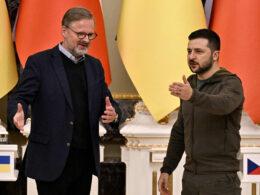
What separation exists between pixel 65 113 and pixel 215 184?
629 millimetres

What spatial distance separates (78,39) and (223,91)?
0.59 metres

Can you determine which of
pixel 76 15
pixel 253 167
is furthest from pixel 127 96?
pixel 76 15

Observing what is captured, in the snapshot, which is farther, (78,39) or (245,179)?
(245,179)

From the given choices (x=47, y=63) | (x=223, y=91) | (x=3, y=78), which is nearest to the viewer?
(x=223, y=91)

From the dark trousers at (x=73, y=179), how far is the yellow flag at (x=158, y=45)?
3.11 ft

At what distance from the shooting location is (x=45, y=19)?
266 cm

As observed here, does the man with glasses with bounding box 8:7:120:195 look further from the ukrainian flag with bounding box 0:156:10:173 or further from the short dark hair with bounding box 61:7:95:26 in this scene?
the ukrainian flag with bounding box 0:156:10:173

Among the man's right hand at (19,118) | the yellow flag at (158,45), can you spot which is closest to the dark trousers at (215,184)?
the man's right hand at (19,118)

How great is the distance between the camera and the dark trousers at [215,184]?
1.69m

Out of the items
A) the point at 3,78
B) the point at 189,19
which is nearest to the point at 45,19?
the point at 3,78

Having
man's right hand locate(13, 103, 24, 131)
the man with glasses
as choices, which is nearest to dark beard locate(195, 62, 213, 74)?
the man with glasses

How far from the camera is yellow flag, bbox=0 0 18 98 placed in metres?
2.65

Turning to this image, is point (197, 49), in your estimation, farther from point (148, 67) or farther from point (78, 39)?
point (148, 67)

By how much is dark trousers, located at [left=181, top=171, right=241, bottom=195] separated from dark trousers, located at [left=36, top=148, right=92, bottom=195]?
0.42 metres
